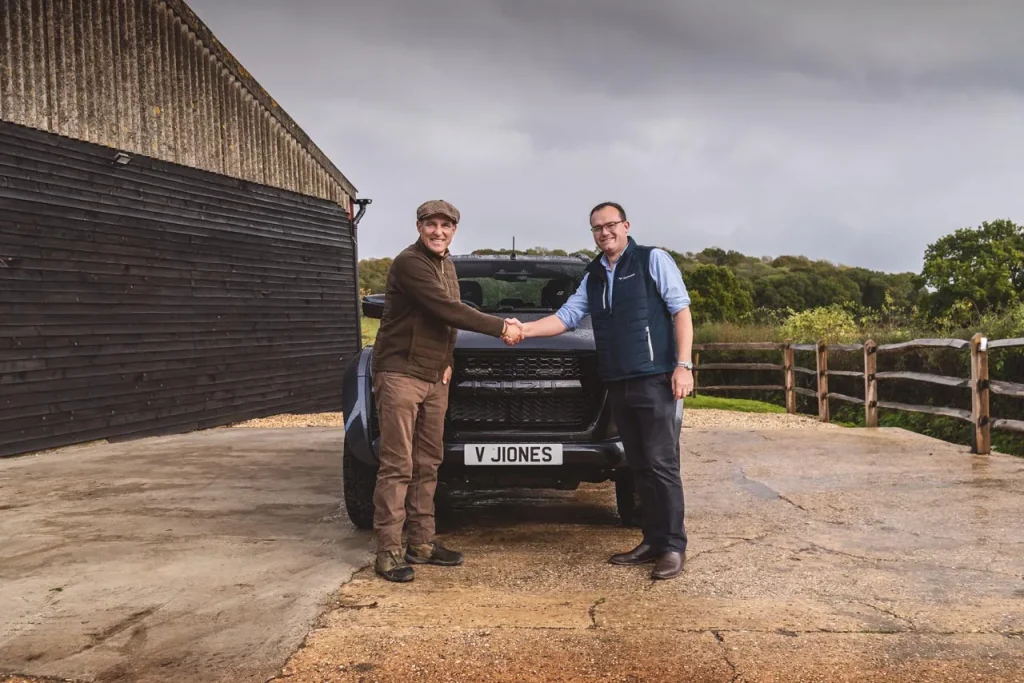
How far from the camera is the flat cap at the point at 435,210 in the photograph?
454cm

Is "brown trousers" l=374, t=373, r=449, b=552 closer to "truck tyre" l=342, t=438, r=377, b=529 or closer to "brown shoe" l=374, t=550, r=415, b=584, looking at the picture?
"brown shoe" l=374, t=550, r=415, b=584

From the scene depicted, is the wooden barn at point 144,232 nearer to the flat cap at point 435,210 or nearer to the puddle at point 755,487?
the flat cap at point 435,210

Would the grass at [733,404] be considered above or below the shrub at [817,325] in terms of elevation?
below

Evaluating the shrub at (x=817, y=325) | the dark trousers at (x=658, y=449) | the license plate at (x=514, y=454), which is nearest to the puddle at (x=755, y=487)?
the dark trousers at (x=658, y=449)

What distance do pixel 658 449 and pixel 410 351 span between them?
1341mm

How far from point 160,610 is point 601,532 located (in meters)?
2.62

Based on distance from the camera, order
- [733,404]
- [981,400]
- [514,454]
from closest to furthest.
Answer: [514,454], [981,400], [733,404]

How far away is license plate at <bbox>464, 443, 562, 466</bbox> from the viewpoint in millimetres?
4961

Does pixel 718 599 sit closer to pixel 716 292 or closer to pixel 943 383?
pixel 943 383

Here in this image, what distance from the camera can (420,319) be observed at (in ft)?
15.0

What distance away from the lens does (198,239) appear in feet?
44.4

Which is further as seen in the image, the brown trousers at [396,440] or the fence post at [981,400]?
the fence post at [981,400]

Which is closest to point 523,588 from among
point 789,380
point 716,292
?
point 789,380

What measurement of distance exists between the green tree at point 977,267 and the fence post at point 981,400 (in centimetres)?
2829
